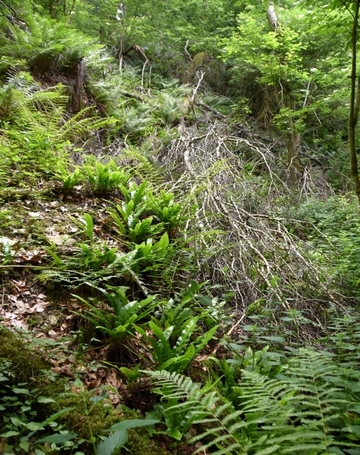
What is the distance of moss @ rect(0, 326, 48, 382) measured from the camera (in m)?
1.93

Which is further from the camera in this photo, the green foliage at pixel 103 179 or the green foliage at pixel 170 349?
the green foliage at pixel 103 179

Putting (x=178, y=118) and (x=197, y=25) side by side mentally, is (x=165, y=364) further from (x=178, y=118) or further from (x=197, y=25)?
(x=197, y=25)

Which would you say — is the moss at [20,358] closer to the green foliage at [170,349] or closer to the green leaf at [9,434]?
the green leaf at [9,434]

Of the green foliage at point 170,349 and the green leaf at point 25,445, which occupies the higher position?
the green leaf at point 25,445

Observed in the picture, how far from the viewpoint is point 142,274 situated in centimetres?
326

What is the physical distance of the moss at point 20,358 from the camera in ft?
6.35

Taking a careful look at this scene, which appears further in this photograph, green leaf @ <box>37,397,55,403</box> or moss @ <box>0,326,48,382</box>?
moss @ <box>0,326,48,382</box>

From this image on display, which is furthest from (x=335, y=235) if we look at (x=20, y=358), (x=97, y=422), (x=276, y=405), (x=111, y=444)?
(x=111, y=444)

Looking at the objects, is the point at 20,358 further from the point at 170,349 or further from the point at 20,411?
the point at 170,349

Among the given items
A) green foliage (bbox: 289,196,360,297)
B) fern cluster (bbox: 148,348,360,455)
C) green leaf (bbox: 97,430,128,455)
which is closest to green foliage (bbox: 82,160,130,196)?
green foliage (bbox: 289,196,360,297)

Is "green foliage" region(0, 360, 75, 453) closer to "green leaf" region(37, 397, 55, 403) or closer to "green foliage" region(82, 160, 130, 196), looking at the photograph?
"green leaf" region(37, 397, 55, 403)

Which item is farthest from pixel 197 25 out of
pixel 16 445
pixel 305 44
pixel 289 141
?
pixel 16 445

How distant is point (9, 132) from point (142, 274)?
8.73 feet

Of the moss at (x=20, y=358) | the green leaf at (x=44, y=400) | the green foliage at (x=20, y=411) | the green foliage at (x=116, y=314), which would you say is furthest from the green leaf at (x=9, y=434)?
the green foliage at (x=116, y=314)
